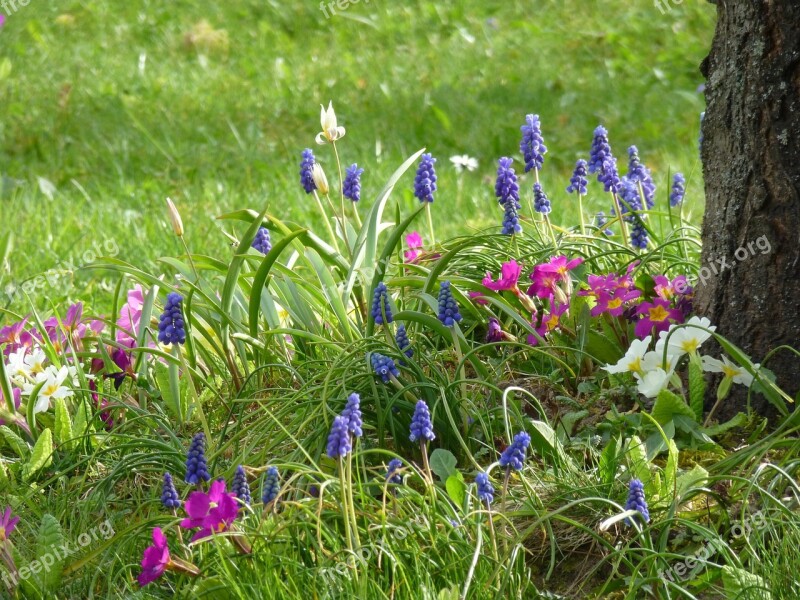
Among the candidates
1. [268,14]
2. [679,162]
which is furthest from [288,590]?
[268,14]

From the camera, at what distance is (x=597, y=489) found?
6.98 ft

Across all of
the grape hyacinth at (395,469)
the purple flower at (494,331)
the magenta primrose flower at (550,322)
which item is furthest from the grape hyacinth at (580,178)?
the grape hyacinth at (395,469)

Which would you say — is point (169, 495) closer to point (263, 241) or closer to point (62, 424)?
point (62, 424)

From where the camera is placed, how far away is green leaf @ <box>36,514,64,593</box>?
212 centimetres

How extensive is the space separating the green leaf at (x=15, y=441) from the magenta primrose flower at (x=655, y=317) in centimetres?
155

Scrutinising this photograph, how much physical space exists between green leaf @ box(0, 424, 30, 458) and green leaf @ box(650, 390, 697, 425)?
1540mm

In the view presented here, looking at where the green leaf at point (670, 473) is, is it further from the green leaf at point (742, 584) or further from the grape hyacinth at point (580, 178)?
the grape hyacinth at point (580, 178)

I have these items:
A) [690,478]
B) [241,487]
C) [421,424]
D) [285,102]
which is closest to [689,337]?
[690,478]

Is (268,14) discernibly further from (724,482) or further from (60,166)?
(724,482)

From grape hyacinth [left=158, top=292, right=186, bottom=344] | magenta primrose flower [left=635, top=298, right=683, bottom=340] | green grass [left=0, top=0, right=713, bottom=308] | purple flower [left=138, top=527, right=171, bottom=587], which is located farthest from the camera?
green grass [left=0, top=0, right=713, bottom=308]

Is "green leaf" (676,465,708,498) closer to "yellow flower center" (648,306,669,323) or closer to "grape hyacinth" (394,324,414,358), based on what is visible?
"yellow flower center" (648,306,669,323)

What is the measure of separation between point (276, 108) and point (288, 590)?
4881mm

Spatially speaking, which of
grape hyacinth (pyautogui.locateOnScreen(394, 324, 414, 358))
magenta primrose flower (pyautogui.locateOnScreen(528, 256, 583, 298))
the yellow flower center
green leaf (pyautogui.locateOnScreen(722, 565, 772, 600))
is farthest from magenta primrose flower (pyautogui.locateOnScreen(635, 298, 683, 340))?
green leaf (pyautogui.locateOnScreen(722, 565, 772, 600))

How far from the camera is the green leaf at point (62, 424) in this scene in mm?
2619
